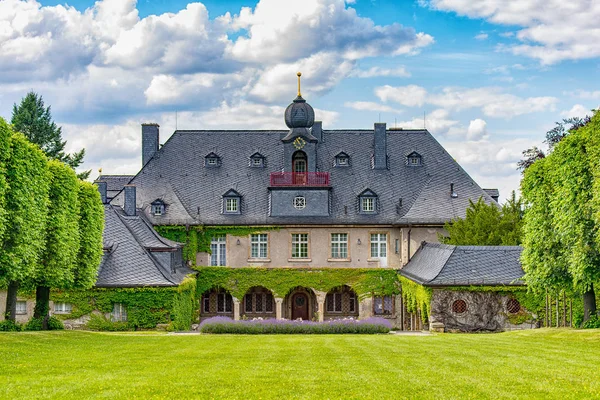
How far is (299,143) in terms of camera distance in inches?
2217

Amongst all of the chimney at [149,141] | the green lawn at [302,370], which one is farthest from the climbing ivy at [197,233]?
the green lawn at [302,370]

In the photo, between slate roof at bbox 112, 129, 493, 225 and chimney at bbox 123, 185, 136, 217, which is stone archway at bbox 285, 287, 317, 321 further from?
chimney at bbox 123, 185, 136, 217

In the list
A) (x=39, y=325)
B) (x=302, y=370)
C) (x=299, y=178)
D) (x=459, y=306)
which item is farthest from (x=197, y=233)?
(x=302, y=370)

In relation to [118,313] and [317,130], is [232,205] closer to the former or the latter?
[317,130]

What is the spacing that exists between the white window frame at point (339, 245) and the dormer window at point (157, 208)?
10.4m

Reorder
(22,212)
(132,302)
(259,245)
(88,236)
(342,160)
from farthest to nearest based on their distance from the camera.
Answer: (342,160) → (259,245) → (132,302) → (88,236) → (22,212)

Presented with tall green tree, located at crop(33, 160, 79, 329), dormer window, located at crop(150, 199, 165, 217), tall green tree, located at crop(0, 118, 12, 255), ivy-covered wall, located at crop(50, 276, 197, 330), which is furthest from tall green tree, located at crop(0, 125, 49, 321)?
dormer window, located at crop(150, 199, 165, 217)

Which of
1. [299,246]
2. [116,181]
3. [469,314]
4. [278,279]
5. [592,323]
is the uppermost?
[116,181]

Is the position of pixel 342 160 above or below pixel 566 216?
above

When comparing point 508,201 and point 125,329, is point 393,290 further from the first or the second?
point 125,329

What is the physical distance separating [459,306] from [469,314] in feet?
1.93

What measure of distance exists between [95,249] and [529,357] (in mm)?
24598

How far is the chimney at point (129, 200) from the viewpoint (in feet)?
171

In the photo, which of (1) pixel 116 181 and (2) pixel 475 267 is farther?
(1) pixel 116 181
